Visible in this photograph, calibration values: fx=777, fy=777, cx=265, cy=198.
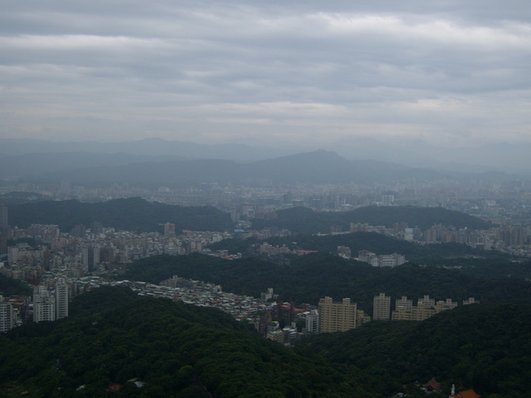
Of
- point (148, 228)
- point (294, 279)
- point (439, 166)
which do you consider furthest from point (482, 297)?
point (439, 166)

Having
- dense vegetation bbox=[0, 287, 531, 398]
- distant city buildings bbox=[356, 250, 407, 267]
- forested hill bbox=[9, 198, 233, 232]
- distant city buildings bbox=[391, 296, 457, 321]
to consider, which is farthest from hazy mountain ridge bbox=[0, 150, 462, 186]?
dense vegetation bbox=[0, 287, 531, 398]

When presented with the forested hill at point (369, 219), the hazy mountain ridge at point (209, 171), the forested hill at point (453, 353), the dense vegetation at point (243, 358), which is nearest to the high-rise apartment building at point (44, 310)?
the dense vegetation at point (243, 358)

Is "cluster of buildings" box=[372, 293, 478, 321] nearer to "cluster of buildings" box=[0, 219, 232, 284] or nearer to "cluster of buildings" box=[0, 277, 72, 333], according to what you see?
"cluster of buildings" box=[0, 277, 72, 333]

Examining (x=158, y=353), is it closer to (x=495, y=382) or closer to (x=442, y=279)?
(x=495, y=382)

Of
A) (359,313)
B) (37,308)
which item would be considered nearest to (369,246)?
(359,313)

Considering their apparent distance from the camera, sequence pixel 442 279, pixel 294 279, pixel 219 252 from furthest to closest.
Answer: pixel 219 252, pixel 294 279, pixel 442 279

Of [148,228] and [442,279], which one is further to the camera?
[148,228]
